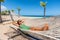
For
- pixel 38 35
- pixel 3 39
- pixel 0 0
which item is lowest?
pixel 3 39

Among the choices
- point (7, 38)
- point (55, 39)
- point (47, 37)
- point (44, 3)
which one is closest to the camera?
point (55, 39)

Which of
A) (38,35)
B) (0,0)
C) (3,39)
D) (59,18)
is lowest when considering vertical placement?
(3,39)

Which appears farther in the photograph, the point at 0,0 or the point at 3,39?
the point at 0,0

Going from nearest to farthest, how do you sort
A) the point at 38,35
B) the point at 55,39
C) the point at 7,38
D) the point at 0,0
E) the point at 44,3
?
the point at 55,39 → the point at 38,35 → the point at 7,38 → the point at 0,0 → the point at 44,3

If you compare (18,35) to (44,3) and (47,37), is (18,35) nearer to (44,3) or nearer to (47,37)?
(47,37)

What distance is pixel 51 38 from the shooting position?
6.63 metres

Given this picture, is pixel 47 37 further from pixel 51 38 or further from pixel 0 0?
pixel 0 0

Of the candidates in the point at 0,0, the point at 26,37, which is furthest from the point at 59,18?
the point at 0,0

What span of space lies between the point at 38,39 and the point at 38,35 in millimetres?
473

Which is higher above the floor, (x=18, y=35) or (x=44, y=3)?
(x=44, y=3)

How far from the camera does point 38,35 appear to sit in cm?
750

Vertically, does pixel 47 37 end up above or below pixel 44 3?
below

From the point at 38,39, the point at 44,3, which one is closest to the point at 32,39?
the point at 38,39

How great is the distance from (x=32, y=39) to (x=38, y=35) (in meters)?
1.13
